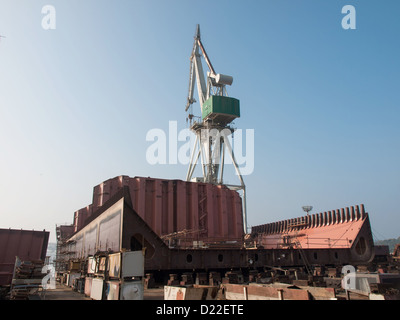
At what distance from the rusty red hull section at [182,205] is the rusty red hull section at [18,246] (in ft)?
22.4

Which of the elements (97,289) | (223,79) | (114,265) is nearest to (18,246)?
(97,289)

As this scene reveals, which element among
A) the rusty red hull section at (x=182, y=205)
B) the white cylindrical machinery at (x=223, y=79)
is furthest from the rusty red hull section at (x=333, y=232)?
the white cylindrical machinery at (x=223, y=79)

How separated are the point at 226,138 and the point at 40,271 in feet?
105

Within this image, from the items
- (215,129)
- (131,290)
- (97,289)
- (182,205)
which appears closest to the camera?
(131,290)

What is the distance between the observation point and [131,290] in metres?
10.4

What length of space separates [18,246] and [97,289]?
8263 millimetres

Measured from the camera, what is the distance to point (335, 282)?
1480 cm

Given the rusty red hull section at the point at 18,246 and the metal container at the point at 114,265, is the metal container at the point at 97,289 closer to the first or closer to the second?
the metal container at the point at 114,265

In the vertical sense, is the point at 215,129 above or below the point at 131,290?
above

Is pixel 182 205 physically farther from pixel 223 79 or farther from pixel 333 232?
pixel 223 79

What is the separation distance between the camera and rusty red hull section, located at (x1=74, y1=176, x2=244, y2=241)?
25547 mm

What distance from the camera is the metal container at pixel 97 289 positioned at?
11.9 metres

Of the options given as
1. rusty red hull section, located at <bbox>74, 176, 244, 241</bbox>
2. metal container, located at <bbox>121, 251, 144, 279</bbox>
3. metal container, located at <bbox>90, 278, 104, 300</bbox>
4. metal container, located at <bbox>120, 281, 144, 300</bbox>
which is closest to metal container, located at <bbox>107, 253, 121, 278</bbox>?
metal container, located at <bbox>121, 251, 144, 279</bbox>
